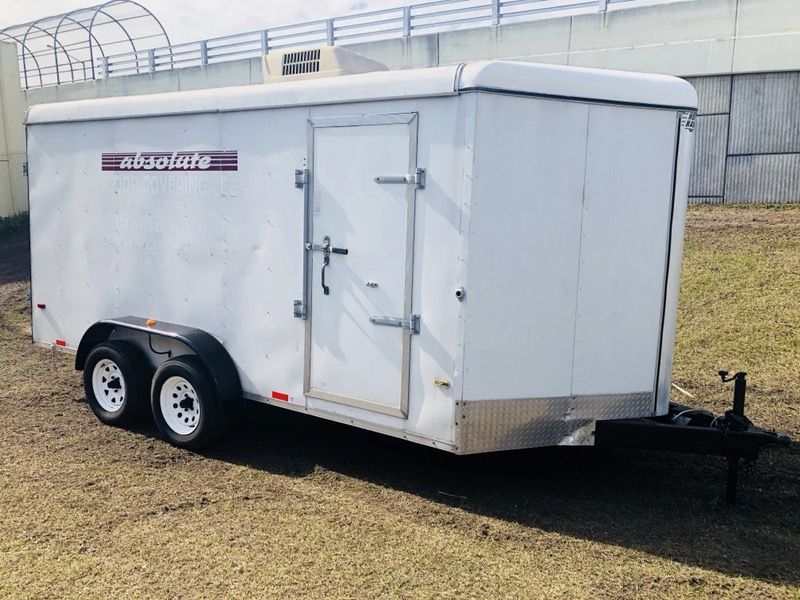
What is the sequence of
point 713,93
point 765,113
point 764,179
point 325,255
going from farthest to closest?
point 713,93 → point 764,179 → point 765,113 → point 325,255

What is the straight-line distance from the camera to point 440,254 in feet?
15.6

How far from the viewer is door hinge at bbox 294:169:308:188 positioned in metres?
5.42

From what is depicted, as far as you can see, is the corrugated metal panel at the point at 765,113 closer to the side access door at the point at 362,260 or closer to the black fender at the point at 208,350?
the side access door at the point at 362,260

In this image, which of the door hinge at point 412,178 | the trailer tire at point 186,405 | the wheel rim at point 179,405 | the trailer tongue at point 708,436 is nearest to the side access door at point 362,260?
the door hinge at point 412,178

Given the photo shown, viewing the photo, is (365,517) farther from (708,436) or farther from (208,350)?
(708,436)

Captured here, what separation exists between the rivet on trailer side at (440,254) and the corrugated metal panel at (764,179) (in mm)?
8535

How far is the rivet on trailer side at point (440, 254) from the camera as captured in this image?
471 centimetres

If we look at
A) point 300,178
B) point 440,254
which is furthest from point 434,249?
point 300,178

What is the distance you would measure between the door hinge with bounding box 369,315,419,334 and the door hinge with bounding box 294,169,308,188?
1.06m

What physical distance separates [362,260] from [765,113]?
9.96m

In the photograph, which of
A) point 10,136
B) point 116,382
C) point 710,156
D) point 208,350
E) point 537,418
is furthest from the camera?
point 10,136

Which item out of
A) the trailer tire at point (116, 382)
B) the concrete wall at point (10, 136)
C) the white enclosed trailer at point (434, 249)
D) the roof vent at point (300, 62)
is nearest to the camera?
the white enclosed trailer at point (434, 249)

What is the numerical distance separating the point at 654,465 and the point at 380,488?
6.64 ft

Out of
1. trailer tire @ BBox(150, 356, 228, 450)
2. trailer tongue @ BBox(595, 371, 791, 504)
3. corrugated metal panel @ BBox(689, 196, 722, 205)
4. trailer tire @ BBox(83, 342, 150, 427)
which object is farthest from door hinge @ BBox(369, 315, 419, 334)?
corrugated metal panel @ BBox(689, 196, 722, 205)
